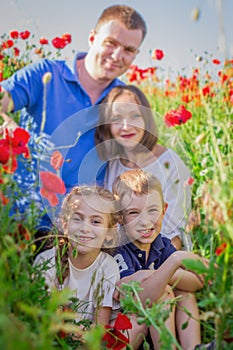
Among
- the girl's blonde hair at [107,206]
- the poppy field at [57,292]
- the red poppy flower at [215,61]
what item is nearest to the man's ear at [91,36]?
the red poppy flower at [215,61]

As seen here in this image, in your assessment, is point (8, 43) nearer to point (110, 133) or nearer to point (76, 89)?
point (76, 89)

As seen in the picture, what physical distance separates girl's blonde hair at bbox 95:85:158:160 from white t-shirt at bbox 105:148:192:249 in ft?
0.15

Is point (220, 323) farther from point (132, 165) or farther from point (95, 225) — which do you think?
point (132, 165)

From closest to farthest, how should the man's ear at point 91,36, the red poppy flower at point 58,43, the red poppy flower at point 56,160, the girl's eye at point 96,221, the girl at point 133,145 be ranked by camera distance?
the red poppy flower at point 56,160 < the girl's eye at point 96,221 < the girl at point 133,145 < the man's ear at point 91,36 < the red poppy flower at point 58,43

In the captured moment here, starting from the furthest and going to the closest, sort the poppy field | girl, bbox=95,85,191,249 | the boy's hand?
girl, bbox=95,85,191,249
the boy's hand
the poppy field

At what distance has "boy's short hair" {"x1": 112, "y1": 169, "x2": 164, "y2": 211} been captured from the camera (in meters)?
1.74

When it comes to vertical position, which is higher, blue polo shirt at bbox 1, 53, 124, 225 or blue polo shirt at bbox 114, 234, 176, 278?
blue polo shirt at bbox 1, 53, 124, 225

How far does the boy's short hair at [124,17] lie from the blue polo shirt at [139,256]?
982 millimetres

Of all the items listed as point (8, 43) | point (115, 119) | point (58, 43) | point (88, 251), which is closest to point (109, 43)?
point (115, 119)

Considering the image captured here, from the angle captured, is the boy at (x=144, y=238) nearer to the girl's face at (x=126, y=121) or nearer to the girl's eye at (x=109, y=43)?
the girl's face at (x=126, y=121)

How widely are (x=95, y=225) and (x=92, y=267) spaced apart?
117 mm

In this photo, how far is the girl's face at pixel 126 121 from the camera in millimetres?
2123

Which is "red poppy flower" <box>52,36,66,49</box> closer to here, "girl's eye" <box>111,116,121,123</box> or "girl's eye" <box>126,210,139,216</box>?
"girl's eye" <box>111,116,121,123</box>

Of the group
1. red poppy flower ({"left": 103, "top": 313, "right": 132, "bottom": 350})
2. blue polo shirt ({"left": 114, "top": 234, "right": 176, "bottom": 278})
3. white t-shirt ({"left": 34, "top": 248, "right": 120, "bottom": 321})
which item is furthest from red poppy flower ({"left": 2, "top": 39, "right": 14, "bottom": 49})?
red poppy flower ({"left": 103, "top": 313, "right": 132, "bottom": 350})
